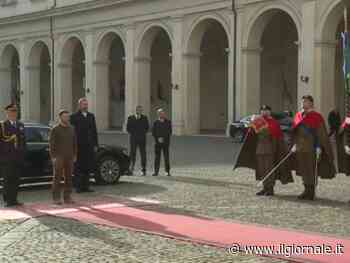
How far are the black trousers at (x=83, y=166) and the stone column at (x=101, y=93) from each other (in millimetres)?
29893

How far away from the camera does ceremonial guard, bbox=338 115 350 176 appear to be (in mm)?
12234

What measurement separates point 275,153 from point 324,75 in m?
17.8

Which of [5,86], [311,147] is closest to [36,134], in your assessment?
[311,147]

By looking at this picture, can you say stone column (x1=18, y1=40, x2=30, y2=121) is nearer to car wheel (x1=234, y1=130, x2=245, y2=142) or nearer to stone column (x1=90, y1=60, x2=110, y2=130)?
stone column (x1=90, y1=60, x2=110, y2=130)

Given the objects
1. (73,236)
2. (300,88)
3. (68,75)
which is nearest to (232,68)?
(300,88)

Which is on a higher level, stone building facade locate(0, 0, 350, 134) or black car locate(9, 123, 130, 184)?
stone building facade locate(0, 0, 350, 134)

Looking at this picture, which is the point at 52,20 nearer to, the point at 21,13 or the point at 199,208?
the point at 21,13

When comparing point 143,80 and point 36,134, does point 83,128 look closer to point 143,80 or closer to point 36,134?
point 36,134

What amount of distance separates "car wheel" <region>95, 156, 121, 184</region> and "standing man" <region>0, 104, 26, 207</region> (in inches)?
132

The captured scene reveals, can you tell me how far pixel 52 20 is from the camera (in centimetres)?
4744

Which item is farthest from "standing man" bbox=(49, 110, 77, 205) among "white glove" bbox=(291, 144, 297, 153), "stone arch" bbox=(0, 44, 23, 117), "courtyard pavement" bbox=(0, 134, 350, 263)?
"stone arch" bbox=(0, 44, 23, 117)

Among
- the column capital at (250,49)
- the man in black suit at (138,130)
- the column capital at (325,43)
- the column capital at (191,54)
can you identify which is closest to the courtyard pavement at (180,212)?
the man in black suit at (138,130)

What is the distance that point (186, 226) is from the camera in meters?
9.59

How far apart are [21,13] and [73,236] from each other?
4433 cm
